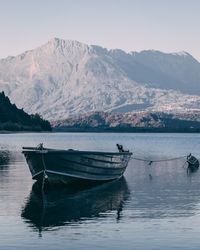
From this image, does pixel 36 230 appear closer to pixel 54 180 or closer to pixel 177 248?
pixel 177 248

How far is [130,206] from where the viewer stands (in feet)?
156

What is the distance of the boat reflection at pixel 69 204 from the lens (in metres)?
40.6

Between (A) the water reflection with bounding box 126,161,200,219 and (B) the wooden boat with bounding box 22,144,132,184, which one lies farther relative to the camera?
(B) the wooden boat with bounding box 22,144,132,184

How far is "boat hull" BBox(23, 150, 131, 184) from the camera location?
60094 millimetres

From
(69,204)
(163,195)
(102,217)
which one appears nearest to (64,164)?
(163,195)

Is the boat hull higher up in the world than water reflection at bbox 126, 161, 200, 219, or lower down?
higher up

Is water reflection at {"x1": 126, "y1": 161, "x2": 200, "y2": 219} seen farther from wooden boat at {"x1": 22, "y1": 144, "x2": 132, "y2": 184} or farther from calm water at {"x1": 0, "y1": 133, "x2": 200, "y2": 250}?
wooden boat at {"x1": 22, "y1": 144, "x2": 132, "y2": 184}

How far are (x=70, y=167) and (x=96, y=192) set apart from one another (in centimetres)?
414

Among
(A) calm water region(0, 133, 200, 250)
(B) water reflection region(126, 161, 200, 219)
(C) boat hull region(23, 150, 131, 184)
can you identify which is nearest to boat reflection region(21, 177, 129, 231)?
(A) calm water region(0, 133, 200, 250)

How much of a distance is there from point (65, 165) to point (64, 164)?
0.15 meters

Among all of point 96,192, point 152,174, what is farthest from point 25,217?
point 152,174

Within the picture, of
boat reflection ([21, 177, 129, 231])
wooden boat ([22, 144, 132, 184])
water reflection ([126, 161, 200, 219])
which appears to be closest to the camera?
boat reflection ([21, 177, 129, 231])

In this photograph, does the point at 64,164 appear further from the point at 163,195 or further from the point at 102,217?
the point at 102,217

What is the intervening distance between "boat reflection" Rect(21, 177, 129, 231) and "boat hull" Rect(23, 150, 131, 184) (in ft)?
3.54
